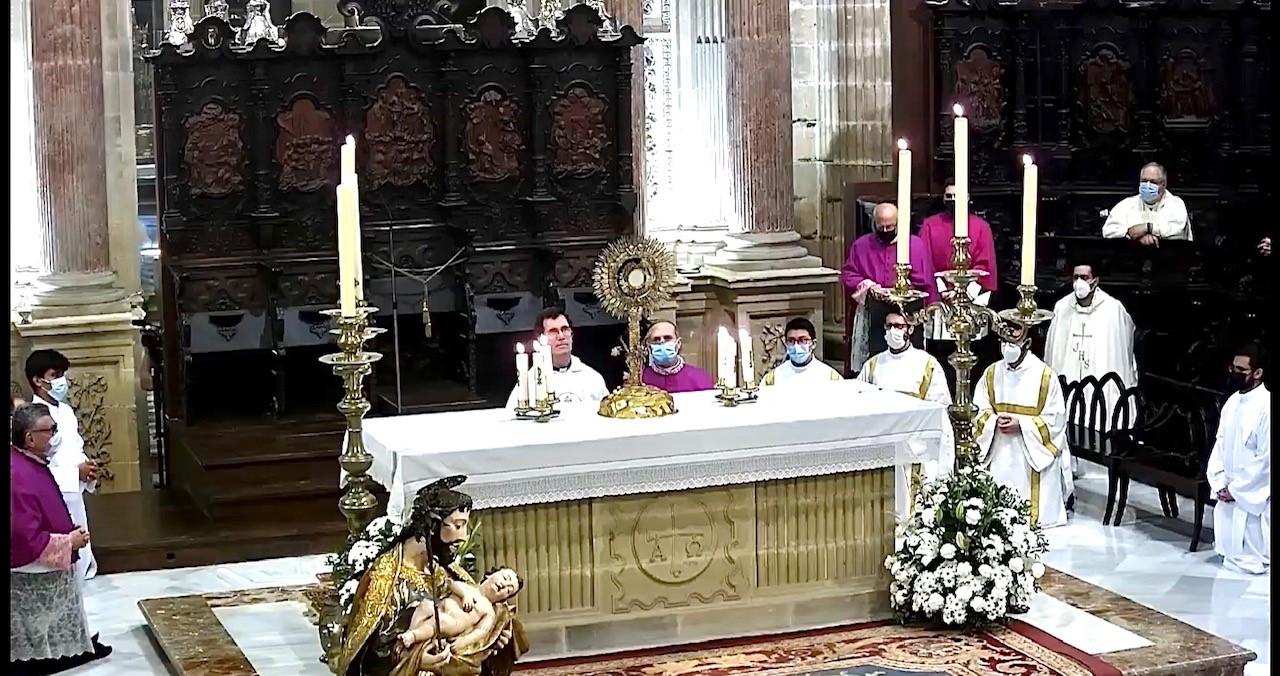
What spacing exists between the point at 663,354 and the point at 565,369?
1167 millimetres

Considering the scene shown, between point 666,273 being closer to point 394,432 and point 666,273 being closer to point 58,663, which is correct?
point 394,432

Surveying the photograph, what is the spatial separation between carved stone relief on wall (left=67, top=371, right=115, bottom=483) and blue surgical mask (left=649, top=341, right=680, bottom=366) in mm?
5008

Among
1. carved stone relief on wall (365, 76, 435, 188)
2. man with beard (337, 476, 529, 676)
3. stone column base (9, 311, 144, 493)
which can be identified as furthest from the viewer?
carved stone relief on wall (365, 76, 435, 188)

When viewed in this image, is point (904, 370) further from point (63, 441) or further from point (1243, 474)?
point (63, 441)

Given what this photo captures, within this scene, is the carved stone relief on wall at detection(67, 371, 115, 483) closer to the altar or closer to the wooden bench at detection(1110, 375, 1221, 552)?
the altar

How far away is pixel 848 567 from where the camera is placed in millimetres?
8078

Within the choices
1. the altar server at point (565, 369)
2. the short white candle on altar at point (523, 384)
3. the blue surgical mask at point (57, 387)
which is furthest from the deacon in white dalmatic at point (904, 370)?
the blue surgical mask at point (57, 387)

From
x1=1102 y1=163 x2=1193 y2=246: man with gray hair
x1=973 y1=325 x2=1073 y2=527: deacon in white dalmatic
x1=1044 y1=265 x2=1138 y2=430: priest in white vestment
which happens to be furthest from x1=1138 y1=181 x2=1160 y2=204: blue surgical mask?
x1=973 y1=325 x2=1073 y2=527: deacon in white dalmatic

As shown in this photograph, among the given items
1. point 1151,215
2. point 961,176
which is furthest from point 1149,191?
point 961,176

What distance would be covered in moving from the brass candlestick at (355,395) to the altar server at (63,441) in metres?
3.16

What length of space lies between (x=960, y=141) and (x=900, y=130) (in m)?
8.93

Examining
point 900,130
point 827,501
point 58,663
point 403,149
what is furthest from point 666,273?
point 900,130

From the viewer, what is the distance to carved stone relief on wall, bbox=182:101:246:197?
12656 mm

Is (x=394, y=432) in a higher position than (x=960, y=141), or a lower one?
lower
